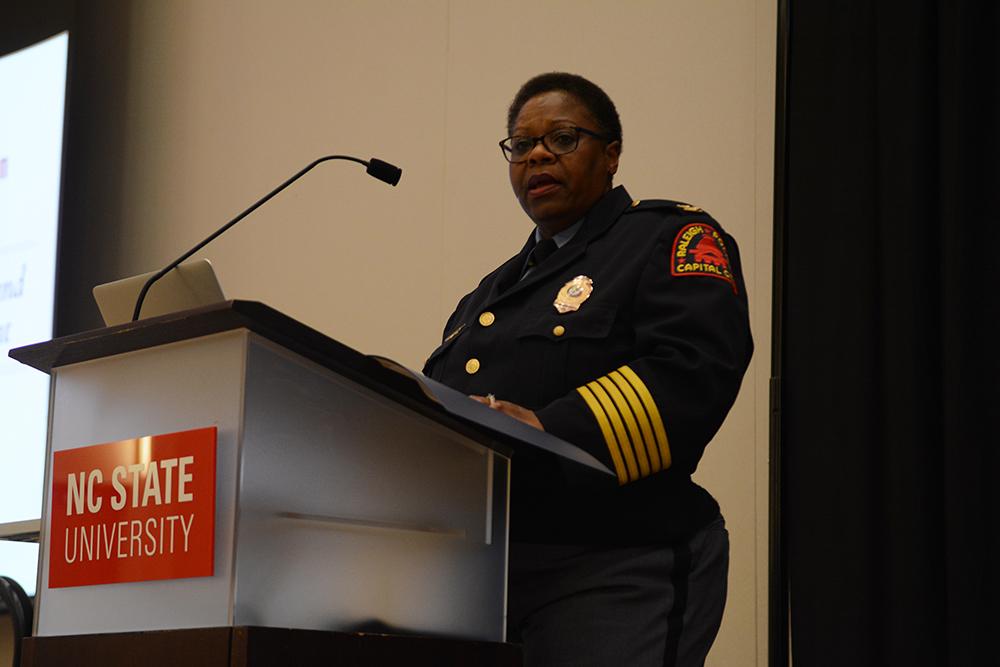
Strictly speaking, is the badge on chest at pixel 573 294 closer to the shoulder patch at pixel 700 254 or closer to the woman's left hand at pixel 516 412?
the shoulder patch at pixel 700 254

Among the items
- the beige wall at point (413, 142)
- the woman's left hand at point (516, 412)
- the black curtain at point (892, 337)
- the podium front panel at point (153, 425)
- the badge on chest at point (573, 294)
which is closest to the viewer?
the podium front panel at point (153, 425)

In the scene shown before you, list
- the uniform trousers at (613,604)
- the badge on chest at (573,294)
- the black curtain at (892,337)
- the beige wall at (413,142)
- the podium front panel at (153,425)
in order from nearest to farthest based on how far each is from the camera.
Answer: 1. the podium front panel at (153,425)
2. the uniform trousers at (613,604)
3. the badge on chest at (573,294)
4. the black curtain at (892,337)
5. the beige wall at (413,142)

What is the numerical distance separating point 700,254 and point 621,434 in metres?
0.29

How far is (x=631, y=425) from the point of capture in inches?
56.6

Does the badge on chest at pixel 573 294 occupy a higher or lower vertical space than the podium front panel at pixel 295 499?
higher

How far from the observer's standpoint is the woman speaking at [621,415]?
1.45 meters

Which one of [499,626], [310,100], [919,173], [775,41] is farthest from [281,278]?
[499,626]

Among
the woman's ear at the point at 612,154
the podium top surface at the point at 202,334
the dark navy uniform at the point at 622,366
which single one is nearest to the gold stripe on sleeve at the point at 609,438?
the dark navy uniform at the point at 622,366

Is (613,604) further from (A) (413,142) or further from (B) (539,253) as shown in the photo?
(A) (413,142)

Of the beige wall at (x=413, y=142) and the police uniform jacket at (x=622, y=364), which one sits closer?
the police uniform jacket at (x=622, y=364)

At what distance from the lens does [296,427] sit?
1.19m

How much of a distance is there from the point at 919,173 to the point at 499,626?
148 centimetres

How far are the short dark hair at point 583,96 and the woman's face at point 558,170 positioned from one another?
0.03ft

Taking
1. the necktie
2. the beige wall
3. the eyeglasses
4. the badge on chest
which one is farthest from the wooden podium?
the beige wall
